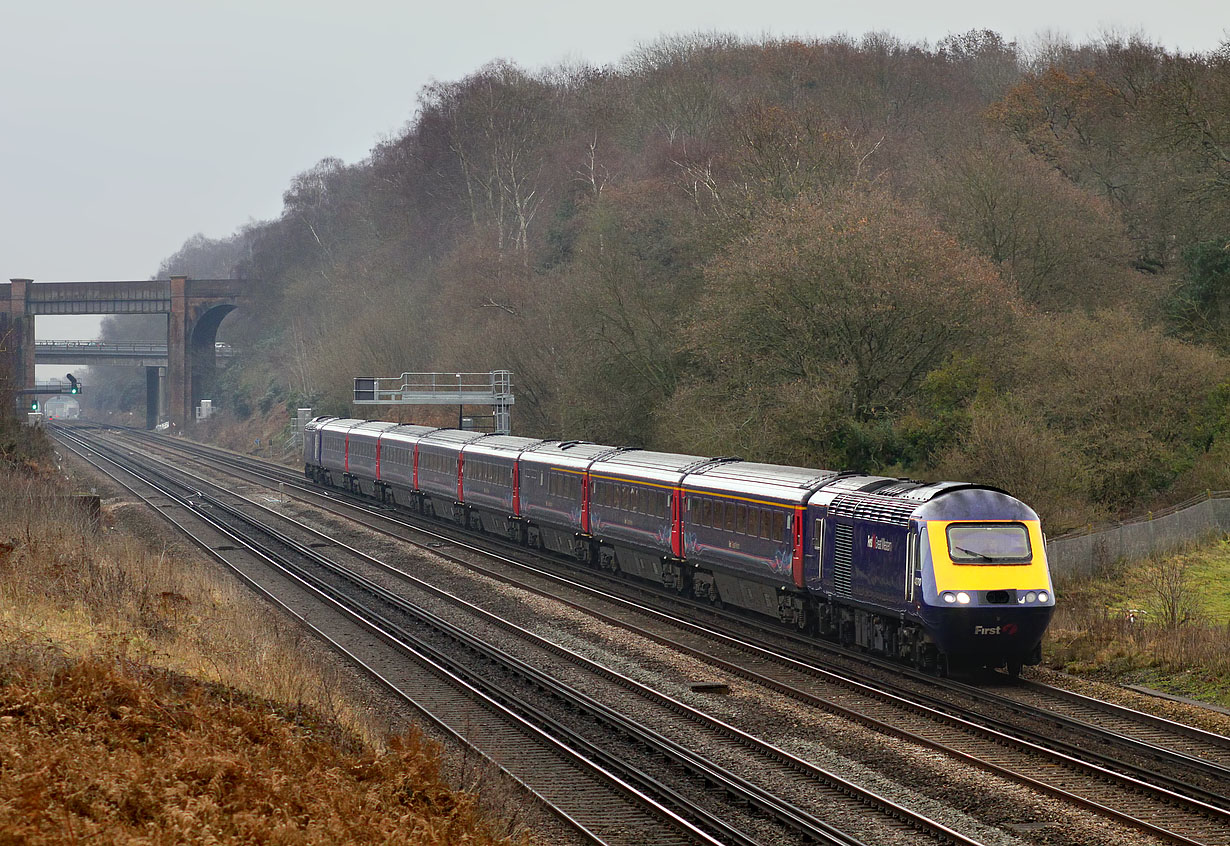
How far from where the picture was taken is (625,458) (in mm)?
29875

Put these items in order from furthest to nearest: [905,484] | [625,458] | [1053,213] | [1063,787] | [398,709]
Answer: [1053,213] < [625,458] < [905,484] < [398,709] < [1063,787]

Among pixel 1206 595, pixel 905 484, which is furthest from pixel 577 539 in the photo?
pixel 1206 595

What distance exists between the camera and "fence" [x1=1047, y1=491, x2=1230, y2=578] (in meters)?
25.1

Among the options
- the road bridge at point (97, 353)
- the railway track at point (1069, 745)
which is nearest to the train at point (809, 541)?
the railway track at point (1069, 745)

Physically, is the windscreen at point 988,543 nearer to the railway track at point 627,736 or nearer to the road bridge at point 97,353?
the railway track at point 627,736

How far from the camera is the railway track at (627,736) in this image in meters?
12.2

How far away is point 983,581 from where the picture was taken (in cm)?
1814

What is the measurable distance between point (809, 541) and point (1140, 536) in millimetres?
8958

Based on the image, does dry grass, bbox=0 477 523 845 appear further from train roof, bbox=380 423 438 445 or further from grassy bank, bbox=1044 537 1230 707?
train roof, bbox=380 423 438 445

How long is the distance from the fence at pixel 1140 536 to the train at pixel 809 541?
17.4 ft

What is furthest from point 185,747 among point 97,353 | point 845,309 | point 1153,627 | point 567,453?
point 97,353

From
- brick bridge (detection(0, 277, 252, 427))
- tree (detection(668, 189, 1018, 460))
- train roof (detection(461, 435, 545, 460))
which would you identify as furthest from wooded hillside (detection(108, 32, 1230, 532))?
brick bridge (detection(0, 277, 252, 427))

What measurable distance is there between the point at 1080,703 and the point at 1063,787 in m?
4.07

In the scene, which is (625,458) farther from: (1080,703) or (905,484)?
(1080,703)
